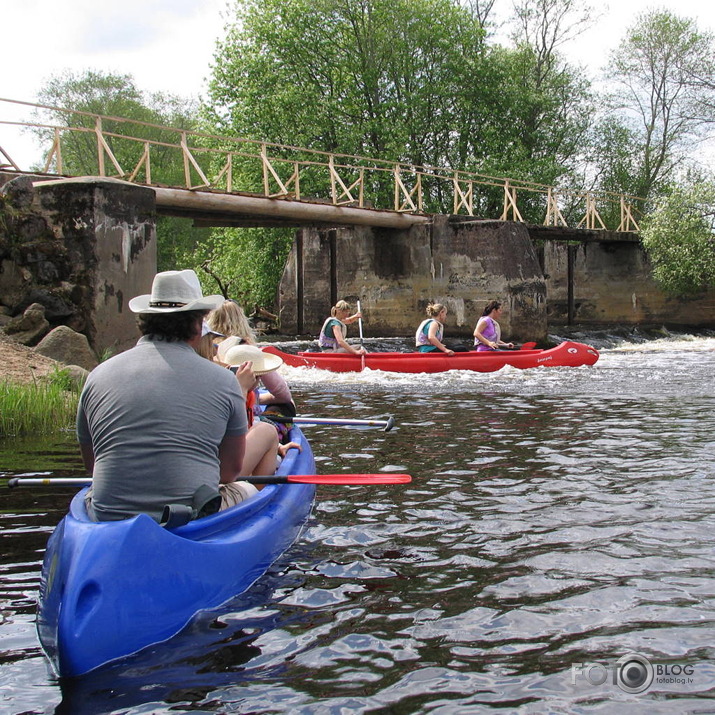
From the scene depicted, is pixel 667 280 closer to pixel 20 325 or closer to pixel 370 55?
pixel 370 55

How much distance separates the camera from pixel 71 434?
8.40 m

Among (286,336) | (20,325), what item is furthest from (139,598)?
(286,336)

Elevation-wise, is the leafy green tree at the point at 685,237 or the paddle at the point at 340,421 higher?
the leafy green tree at the point at 685,237

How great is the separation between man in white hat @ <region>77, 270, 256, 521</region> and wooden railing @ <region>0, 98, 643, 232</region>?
45.3 feet

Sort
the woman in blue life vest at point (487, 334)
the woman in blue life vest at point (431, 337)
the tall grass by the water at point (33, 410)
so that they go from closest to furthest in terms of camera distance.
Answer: the tall grass by the water at point (33, 410) → the woman in blue life vest at point (431, 337) → the woman in blue life vest at point (487, 334)

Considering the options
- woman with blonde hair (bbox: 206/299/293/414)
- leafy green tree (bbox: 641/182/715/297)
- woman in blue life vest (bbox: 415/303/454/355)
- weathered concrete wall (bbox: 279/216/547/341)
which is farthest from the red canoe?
leafy green tree (bbox: 641/182/715/297)

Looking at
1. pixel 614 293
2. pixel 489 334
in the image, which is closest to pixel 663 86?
pixel 614 293

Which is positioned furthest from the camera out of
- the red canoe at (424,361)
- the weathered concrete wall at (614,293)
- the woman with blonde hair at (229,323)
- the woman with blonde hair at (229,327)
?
the weathered concrete wall at (614,293)

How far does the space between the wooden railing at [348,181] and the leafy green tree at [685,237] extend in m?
2.14

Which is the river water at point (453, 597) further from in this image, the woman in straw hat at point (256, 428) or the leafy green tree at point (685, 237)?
the leafy green tree at point (685, 237)

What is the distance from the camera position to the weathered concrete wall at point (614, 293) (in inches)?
1151

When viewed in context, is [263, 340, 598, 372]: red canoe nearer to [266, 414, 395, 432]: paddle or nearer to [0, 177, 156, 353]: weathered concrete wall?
[0, 177, 156, 353]: weathered concrete wall

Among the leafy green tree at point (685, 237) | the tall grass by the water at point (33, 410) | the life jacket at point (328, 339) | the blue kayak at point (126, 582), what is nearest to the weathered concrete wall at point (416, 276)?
the leafy green tree at point (685, 237)

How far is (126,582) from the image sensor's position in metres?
3.09
